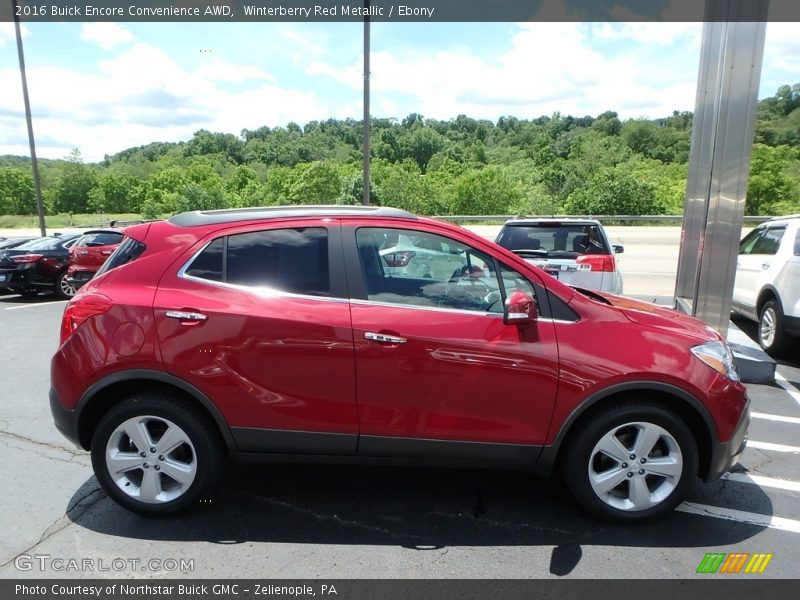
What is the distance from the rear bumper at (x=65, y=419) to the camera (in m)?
3.16

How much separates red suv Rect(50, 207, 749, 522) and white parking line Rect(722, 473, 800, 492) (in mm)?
905

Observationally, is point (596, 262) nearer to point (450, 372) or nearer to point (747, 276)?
point (747, 276)

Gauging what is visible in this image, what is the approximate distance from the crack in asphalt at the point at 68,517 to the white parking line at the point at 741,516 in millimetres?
3664

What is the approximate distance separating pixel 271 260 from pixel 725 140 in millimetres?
4924

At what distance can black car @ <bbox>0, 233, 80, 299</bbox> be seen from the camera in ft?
38.5

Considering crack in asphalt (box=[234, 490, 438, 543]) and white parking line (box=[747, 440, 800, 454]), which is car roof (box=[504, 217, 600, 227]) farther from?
crack in asphalt (box=[234, 490, 438, 543])

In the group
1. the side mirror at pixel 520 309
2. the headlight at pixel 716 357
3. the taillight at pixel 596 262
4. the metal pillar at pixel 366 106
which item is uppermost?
the metal pillar at pixel 366 106

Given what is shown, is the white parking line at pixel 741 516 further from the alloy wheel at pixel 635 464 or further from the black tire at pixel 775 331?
the black tire at pixel 775 331

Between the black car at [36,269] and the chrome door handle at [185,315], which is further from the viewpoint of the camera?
the black car at [36,269]

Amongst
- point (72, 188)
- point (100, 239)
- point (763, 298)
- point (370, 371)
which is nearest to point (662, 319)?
point (370, 371)

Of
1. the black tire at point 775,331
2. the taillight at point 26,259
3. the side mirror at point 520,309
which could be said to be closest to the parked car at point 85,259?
the taillight at point 26,259

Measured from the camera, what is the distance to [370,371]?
2.99 meters
